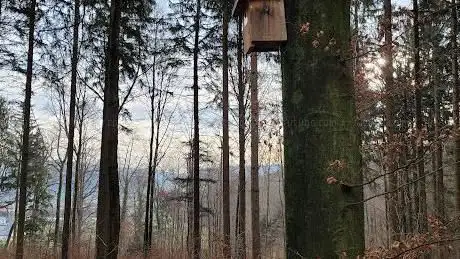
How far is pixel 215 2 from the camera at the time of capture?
14.1m

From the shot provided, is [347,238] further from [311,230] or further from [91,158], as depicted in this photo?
[91,158]

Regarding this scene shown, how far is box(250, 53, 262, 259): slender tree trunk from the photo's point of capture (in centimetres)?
1220

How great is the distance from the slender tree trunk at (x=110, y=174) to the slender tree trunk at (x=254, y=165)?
5759 mm

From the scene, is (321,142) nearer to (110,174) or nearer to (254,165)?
(110,174)

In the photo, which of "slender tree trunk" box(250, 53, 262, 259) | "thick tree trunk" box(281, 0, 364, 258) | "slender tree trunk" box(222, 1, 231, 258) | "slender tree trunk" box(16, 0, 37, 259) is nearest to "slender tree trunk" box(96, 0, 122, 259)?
"thick tree trunk" box(281, 0, 364, 258)

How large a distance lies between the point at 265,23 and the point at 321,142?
62cm

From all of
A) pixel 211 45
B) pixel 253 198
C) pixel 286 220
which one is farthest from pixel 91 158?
pixel 286 220

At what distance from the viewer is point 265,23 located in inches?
71.5

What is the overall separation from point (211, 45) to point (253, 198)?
19.3ft

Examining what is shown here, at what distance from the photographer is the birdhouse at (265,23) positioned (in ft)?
5.55

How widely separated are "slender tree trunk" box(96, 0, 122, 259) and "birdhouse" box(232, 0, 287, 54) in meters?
4.34

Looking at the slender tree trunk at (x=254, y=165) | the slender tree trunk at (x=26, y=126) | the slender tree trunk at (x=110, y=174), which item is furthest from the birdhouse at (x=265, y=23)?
the slender tree trunk at (x=26, y=126)

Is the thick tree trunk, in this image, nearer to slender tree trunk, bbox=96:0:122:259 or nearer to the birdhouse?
the birdhouse

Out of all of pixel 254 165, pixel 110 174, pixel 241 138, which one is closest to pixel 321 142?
pixel 110 174
